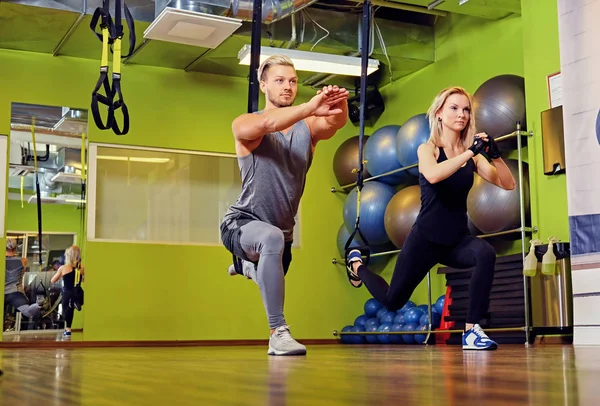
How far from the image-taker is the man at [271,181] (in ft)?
10.00

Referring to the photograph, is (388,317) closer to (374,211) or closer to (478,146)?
(374,211)

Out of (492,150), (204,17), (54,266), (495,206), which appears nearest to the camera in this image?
(492,150)

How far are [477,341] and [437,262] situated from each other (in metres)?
0.40

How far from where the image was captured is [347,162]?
7.82m

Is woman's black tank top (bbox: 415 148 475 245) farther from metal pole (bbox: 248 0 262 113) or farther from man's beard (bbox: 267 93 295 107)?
metal pole (bbox: 248 0 262 113)

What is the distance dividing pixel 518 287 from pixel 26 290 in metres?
6.69

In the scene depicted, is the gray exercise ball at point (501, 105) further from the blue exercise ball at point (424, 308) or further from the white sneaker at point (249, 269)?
the white sneaker at point (249, 269)

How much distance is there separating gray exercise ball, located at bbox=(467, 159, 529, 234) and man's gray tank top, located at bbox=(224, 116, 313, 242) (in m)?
2.65

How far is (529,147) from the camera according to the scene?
5711 millimetres

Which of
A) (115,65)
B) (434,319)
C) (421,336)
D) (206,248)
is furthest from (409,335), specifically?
(115,65)

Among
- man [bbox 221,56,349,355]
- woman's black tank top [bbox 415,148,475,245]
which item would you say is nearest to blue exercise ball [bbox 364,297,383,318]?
woman's black tank top [bbox 415,148,475,245]

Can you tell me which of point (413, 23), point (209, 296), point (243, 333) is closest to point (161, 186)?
point (209, 296)

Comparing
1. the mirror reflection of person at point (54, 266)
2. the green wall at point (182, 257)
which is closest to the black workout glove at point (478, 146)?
the green wall at point (182, 257)

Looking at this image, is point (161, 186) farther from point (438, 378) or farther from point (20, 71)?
point (438, 378)
